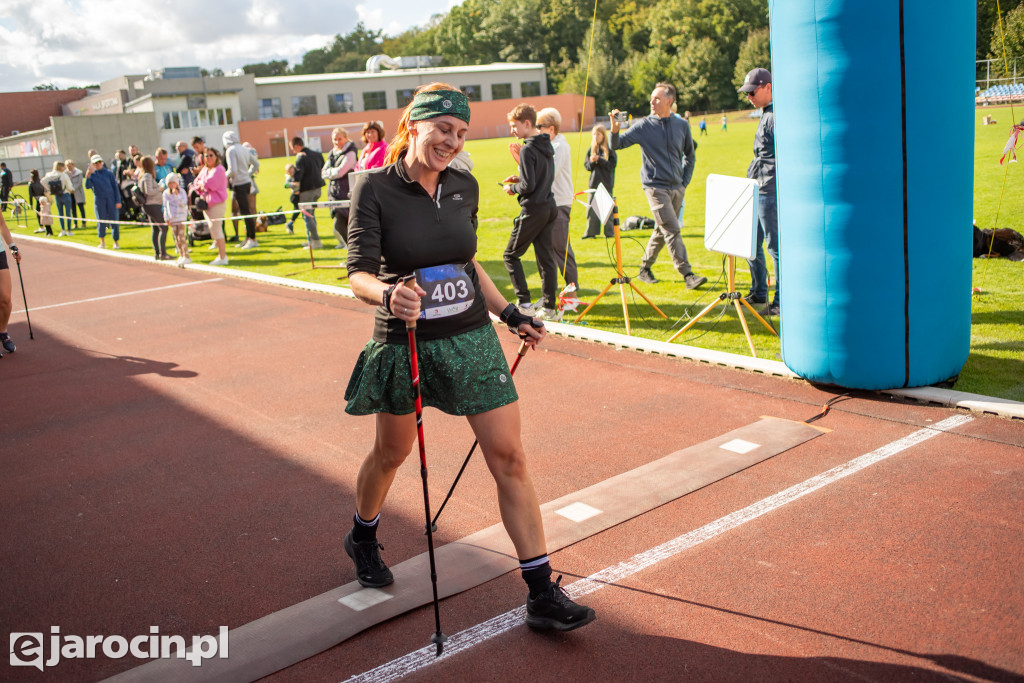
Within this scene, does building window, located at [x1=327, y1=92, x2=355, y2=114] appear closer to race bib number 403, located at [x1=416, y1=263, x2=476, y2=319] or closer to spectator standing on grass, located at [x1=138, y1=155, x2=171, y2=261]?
spectator standing on grass, located at [x1=138, y1=155, x2=171, y2=261]

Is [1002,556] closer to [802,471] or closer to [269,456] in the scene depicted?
[802,471]

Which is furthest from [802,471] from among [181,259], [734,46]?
[734,46]

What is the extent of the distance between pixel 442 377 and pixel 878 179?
3.55 m

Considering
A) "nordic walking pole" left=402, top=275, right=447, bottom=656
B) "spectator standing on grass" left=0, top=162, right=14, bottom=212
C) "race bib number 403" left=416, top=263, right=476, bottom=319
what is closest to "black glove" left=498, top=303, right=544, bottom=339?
"race bib number 403" left=416, top=263, right=476, bottom=319

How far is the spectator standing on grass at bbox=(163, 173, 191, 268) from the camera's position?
15562 millimetres

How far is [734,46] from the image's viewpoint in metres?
83.9

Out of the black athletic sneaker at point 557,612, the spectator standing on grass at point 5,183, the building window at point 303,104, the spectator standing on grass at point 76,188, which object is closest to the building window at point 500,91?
the building window at point 303,104

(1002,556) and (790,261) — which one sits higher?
(790,261)

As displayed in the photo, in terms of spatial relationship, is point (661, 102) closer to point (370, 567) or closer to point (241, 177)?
point (370, 567)

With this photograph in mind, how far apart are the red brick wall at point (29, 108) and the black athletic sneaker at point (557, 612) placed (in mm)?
101764

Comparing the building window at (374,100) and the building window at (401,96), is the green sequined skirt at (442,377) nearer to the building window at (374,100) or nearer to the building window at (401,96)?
the building window at (374,100)

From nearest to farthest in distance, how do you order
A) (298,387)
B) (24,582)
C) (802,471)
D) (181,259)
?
(24,582) < (802,471) < (298,387) < (181,259)

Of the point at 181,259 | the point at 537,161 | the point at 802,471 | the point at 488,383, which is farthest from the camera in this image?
the point at 181,259

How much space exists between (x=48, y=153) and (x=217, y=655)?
190ft
